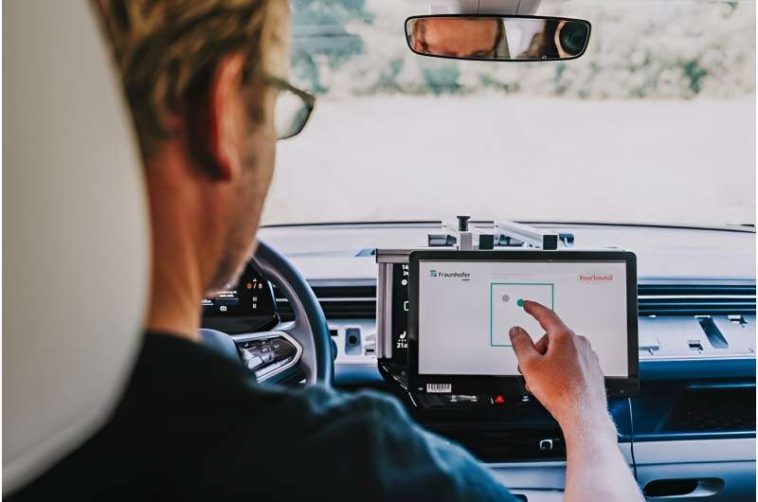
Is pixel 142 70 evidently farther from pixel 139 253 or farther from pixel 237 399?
pixel 237 399

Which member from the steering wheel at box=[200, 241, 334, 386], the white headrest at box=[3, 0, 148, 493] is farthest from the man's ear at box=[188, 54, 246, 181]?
the steering wheel at box=[200, 241, 334, 386]

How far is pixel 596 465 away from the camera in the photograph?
5.22ft

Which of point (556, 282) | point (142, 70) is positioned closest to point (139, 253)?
point (142, 70)

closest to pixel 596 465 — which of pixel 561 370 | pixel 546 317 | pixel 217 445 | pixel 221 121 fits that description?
pixel 561 370

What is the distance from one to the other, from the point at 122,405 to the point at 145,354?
0.23 ft

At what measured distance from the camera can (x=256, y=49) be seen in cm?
130

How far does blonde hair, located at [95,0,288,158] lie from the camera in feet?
3.93

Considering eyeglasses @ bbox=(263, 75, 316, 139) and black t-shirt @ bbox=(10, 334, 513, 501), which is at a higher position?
eyeglasses @ bbox=(263, 75, 316, 139)

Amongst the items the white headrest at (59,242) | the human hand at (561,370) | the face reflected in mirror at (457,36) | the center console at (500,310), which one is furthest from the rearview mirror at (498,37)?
the white headrest at (59,242)

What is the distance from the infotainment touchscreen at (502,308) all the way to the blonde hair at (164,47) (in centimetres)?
72

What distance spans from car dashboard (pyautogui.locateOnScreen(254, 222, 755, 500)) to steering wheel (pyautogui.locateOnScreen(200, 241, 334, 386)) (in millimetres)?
79

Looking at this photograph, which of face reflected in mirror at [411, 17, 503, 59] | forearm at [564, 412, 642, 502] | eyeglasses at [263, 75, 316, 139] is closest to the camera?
eyeglasses at [263, 75, 316, 139]

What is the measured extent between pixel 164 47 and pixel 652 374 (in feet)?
5.24

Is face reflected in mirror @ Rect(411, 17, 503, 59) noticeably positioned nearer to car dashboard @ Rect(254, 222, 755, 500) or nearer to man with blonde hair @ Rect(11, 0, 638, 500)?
car dashboard @ Rect(254, 222, 755, 500)
